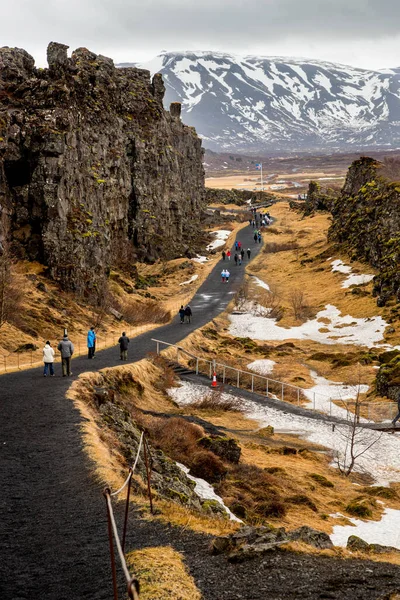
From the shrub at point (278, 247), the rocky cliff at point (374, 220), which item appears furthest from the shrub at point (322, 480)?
the shrub at point (278, 247)

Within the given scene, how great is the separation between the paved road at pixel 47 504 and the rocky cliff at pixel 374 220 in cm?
3756

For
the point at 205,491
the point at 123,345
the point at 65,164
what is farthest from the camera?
the point at 65,164

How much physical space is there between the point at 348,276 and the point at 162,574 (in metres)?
57.5

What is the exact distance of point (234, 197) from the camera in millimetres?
157625

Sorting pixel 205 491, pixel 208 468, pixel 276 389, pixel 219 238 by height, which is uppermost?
pixel 219 238

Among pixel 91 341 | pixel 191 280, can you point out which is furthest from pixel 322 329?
pixel 91 341

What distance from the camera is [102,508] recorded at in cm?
1170

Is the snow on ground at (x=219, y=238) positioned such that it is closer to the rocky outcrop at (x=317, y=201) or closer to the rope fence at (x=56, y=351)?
the rocky outcrop at (x=317, y=201)

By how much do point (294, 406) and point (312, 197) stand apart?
9121cm

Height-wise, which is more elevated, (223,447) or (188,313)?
(223,447)

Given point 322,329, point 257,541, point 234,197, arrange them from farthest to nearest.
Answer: point 234,197
point 322,329
point 257,541

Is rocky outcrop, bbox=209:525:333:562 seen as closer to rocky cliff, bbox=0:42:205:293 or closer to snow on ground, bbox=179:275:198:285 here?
rocky cliff, bbox=0:42:205:293

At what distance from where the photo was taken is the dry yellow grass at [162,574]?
8680mm

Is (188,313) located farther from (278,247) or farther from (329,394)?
(278,247)
